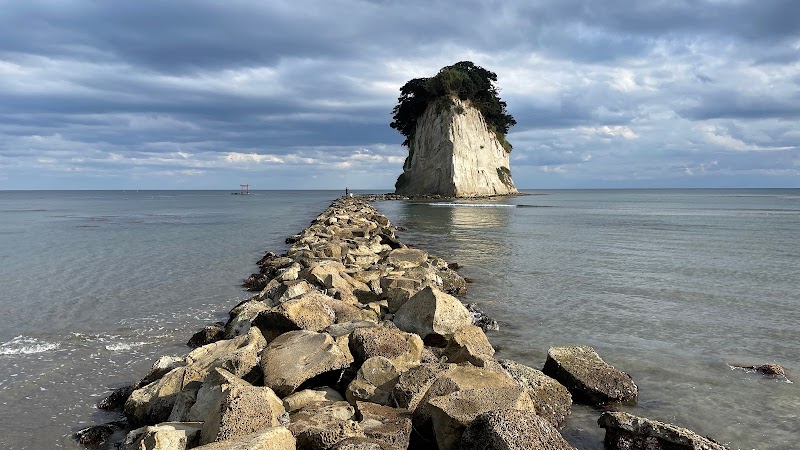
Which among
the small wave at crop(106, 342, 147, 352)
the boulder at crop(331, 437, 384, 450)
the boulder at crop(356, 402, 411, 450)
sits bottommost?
the small wave at crop(106, 342, 147, 352)

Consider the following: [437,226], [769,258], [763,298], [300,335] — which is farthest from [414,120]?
[300,335]

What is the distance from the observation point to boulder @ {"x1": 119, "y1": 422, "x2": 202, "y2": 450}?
4570 mm

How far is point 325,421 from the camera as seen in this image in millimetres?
4961

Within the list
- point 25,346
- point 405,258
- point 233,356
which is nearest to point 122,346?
point 25,346

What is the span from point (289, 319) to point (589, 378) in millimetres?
3961

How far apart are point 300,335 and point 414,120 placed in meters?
81.1

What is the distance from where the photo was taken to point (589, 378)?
6613mm

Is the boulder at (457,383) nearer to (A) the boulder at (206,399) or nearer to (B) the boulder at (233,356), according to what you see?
(A) the boulder at (206,399)

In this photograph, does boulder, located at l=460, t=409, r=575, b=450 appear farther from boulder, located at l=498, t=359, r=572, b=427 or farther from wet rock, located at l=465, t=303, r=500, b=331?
wet rock, located at l=465, t=303, r=500, b=331

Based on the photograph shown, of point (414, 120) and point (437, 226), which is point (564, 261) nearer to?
point (437, 226)

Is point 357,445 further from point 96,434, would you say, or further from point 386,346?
point 96,434

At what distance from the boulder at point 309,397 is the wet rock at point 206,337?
11.6 feet

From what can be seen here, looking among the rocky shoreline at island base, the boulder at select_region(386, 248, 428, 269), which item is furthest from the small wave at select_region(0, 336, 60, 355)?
the boulder at select_region(386, 248, 428, 269)

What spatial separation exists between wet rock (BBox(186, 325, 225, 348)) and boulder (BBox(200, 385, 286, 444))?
4052 millimetres
